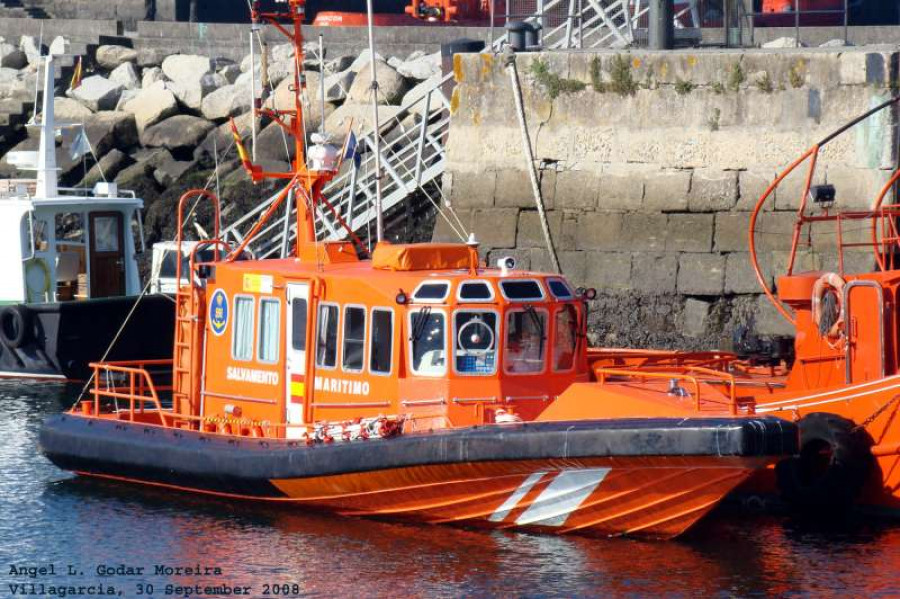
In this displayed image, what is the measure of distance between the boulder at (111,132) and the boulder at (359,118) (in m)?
3.80

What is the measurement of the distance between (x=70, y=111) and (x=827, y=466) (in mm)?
20060

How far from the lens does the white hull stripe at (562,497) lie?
11.6 metres

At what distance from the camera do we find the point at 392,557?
38.4 ft

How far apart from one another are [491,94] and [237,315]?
6.54 m

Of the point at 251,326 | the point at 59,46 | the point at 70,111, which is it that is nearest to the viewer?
the point at 251,326

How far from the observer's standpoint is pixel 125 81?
1231 inches

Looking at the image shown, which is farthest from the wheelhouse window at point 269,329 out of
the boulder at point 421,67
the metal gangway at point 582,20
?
the boulder at point 421,67

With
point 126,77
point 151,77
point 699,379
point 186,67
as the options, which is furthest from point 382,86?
point 699,379

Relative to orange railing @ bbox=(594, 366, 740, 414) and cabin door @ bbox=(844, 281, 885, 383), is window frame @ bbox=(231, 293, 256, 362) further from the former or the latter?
cabin door @ bbox=(844, 281, 885, 383)

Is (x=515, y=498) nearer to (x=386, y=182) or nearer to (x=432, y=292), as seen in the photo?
(x=432, y=292)

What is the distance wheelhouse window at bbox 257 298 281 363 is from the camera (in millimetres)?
13125

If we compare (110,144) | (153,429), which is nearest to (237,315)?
(153,429)

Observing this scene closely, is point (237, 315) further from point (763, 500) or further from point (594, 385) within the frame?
point (763, 500)

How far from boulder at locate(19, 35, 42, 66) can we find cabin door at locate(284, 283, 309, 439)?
71.0 ft
